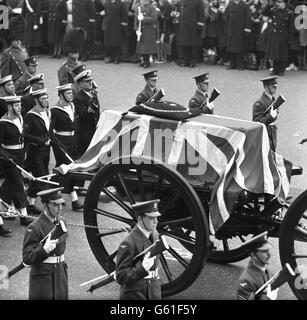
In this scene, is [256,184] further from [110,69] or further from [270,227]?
[110,69]

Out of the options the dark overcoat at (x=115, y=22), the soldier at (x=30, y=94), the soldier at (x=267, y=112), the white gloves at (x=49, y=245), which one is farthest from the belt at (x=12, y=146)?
the dark overcoat at (x=115, y=22)

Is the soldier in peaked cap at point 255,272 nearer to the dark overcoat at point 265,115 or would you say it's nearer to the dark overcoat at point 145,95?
the dark overcoat at point 265,115

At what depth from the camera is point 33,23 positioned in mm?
20750

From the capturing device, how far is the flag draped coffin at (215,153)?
7.26 metres

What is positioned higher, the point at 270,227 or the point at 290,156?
the point at 270,227

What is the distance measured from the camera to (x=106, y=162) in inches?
309

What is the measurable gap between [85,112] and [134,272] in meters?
4.64

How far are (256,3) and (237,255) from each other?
37.6 feet

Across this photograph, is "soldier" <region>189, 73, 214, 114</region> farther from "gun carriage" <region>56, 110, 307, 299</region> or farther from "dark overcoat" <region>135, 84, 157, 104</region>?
"gun carriage" <region>56, 110, 307, 299</region>

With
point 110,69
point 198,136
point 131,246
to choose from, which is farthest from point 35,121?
point 110,69

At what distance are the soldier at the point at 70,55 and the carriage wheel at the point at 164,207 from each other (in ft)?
17.2

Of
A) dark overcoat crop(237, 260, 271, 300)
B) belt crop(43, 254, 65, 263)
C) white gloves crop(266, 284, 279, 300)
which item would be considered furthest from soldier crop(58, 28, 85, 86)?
white gloves crop(266, 284, 279, 300)

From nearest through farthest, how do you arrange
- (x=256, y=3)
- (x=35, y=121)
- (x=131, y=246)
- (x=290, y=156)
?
(x=131, y=246) < (x=35, y=121) < (x=290, y=156) < (x=256, y=3)

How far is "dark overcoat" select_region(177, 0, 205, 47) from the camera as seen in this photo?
18.9m
